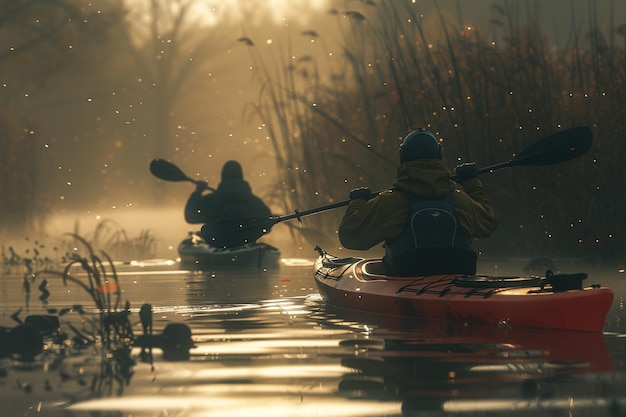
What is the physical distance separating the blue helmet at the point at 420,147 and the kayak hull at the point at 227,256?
8121 millimetres

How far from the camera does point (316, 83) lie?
52.7ft

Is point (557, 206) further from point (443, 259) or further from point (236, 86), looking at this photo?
point (236, 86)

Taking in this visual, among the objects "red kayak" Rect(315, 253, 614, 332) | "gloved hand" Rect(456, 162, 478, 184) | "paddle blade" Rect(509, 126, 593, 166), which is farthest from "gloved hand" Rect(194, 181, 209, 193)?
"gloved hand" Rect(456, 162, 478, 184)

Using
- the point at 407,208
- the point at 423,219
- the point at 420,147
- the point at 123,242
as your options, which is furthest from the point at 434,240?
the point at 123,242

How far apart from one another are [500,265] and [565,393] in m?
8.50

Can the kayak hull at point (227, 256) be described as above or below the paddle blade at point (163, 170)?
below

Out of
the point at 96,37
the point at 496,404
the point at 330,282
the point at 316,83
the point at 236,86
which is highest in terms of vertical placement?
the point at 236,86

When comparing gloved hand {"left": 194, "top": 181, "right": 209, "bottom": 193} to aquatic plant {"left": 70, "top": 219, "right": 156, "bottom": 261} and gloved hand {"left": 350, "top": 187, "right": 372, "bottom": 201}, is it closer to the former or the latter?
aquatic plant {"left": 70, "top": 219, "right": 156, "bottom": 261}

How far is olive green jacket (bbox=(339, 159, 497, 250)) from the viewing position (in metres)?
9.55

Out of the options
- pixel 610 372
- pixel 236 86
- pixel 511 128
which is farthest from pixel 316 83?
pixel 236 86

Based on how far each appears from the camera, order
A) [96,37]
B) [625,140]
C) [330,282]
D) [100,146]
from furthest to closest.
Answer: [100,146] → [96,37] → [625,140] → [330,282]

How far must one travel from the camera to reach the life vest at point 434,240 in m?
9.53

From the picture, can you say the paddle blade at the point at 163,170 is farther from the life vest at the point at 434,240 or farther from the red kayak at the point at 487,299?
the life vest at the point at 434,240

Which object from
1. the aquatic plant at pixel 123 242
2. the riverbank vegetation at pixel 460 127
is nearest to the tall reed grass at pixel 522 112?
the riverbank vegetation at pixel 460 127
